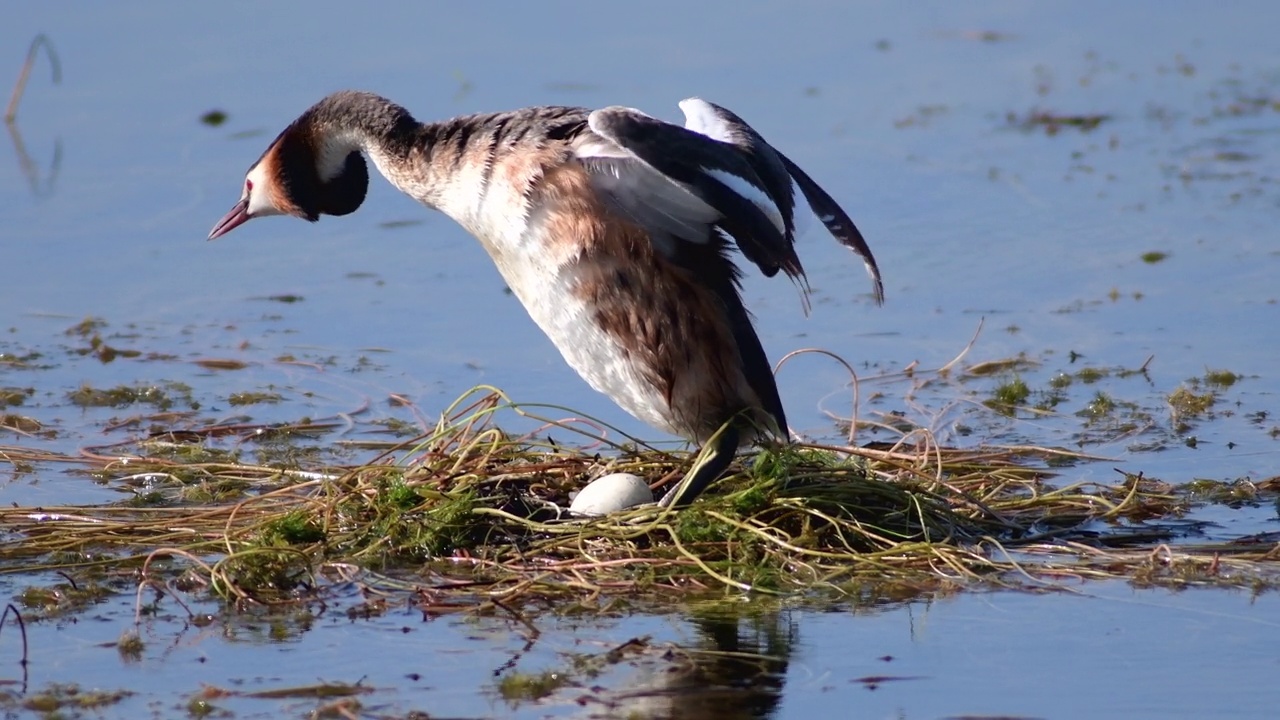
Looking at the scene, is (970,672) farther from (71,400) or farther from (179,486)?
(71,400)

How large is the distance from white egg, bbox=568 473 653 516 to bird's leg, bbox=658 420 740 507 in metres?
0.08

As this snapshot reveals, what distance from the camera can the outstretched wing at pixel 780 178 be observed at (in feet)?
21.6

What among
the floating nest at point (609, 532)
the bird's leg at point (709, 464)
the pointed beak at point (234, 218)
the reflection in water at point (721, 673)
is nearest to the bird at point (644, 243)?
the bird's leg at point (709, 464)

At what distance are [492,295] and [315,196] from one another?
1925mm

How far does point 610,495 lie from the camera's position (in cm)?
630

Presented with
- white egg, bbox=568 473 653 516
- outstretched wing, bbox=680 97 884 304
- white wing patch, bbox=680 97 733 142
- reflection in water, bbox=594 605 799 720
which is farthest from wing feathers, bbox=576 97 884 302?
reflection in water, bbox=594 605 799 720

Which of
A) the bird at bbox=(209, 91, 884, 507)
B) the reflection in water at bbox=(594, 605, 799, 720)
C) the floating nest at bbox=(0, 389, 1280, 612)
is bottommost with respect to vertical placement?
the reflection in water at bbox=(594, 605, 799, 720)

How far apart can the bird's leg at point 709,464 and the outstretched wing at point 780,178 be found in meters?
0.66

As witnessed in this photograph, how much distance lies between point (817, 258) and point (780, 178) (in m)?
3.35

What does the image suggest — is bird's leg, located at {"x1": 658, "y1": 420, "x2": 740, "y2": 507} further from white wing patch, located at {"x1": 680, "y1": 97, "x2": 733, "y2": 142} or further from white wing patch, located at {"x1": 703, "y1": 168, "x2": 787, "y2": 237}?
white wing patch, located at {"x1": 680, "y1": 97, "x2": 733, "y2": 142}

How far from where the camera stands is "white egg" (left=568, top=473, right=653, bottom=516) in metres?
6.27

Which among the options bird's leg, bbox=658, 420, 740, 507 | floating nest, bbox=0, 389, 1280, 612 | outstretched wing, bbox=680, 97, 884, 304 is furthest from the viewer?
outstretched wing, bbox=680, 97, 884, 304

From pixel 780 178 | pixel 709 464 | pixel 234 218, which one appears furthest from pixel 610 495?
pixel 234 218

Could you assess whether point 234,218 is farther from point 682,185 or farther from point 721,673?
point 721,673
